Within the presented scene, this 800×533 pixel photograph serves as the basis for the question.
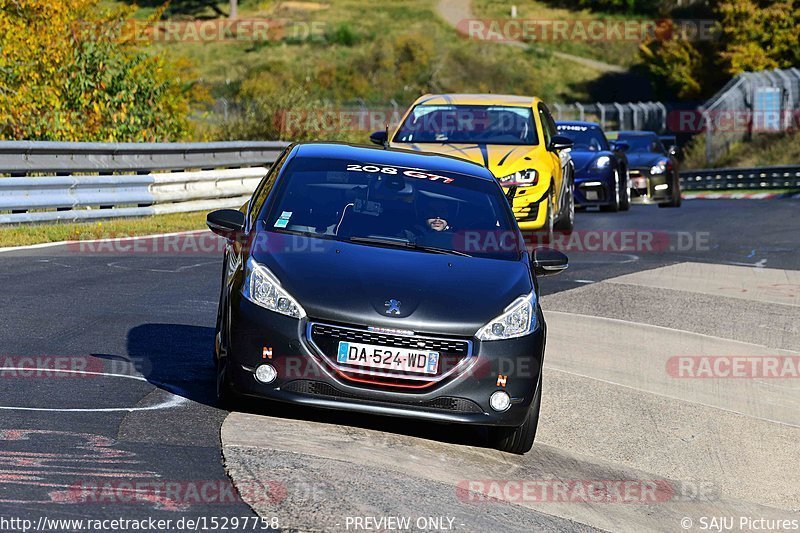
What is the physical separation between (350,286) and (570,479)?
1555mm

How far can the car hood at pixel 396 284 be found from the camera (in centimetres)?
671

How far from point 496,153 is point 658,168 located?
10543 millimetres

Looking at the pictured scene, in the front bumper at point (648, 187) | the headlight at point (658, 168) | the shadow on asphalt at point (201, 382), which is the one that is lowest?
the front bumper at point (648, 187)

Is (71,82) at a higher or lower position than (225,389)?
lower

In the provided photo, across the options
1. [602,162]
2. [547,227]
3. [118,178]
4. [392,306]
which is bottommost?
[602,162]

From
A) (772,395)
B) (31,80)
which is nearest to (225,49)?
(31,80)

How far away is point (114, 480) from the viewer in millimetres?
5668

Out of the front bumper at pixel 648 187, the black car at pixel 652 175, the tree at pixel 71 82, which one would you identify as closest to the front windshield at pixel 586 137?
the black car at pixel 652 175

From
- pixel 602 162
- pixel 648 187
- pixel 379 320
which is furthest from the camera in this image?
pixel 648 187

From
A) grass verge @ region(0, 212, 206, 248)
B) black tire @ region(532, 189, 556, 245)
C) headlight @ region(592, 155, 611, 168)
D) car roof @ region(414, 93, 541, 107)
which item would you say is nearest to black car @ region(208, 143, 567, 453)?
black tire @ region(532, 189, 556, 245)

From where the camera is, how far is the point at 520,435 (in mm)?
7180

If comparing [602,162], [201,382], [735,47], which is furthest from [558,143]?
[735,47]

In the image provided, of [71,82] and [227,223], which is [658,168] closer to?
[71,82]

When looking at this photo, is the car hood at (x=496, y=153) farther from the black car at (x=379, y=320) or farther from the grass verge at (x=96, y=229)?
the black car at (x=379, y=320)
